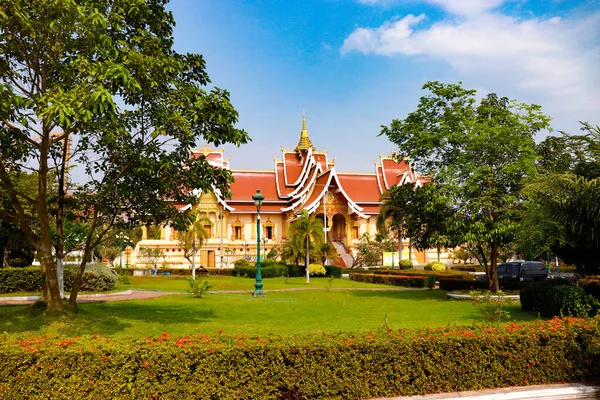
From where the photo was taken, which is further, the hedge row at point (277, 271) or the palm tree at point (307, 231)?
the hedge row at point (277, 271)

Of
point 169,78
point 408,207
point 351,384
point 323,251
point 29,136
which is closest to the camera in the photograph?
point 351,384

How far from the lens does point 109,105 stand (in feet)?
28.7

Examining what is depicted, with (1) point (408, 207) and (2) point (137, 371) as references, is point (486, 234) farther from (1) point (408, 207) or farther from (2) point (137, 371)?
(2) point (137, 371)

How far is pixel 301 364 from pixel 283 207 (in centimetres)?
4408

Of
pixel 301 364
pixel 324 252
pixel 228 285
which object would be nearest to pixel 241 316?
pixel 301 364

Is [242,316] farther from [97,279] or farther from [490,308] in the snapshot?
[97,279]

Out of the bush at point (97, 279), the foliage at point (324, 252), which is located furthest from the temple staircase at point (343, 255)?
the bush at point (97, 279)

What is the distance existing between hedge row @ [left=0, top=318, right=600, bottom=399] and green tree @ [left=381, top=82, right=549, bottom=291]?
35.8 ft

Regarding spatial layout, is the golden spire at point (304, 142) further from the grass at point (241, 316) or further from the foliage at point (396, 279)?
the grass at point (241, 316)

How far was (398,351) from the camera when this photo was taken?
7285 millimetres

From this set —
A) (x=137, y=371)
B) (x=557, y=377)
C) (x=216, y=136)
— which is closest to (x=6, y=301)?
(x=216, y=136)

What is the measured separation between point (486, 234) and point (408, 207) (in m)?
3.33

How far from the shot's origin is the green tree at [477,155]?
19.1 m

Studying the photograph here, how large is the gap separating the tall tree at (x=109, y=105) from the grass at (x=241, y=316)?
1038mm
